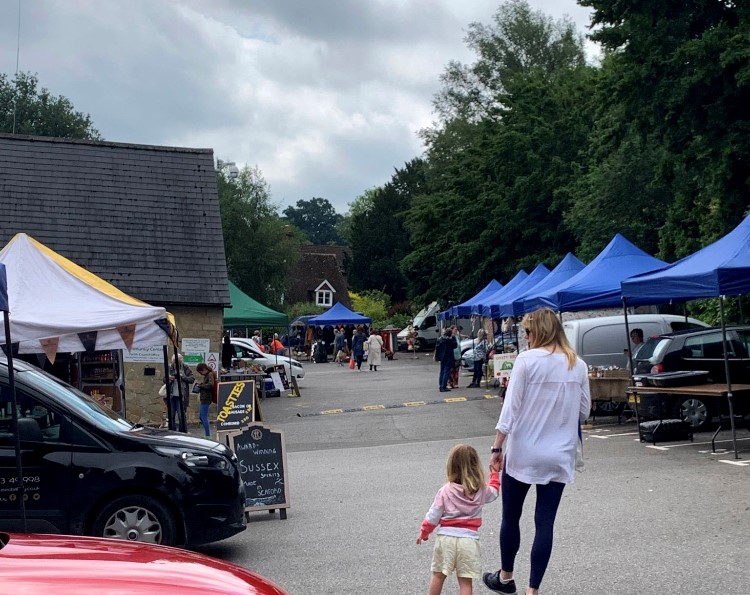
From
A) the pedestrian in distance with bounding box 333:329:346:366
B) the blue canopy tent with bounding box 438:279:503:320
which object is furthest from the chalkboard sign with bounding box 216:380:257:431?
the pedestrian in distance with bounding box 333:329:346:366

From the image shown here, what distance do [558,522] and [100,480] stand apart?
4151mm

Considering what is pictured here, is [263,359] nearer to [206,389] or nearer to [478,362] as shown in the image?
[478,362]

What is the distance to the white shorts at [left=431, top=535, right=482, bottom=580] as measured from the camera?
6.32m

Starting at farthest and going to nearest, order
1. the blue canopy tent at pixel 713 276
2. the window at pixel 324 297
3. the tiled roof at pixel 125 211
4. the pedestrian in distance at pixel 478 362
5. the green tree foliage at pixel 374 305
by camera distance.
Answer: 1. the window at pixel 324 297
2. the green tree foliage at pixel 374 305
3. the pedestrian in distance at pixel 478 362
4. the tiled roof at pixel 125 211
5. the blue canopy tent at pixel 713 276

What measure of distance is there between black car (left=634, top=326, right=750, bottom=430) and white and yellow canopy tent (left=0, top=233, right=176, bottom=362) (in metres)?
8.26

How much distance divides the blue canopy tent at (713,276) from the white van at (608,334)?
19.2ft

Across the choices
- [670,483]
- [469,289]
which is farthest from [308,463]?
[469,289]

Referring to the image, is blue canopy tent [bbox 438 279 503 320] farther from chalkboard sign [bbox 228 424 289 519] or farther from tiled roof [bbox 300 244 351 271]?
tiled roof [bbox 300 244 351 271]

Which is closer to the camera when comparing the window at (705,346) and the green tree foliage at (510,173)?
the window at (705,346)

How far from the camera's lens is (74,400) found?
8.95 m

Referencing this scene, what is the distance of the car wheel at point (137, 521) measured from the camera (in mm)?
8445

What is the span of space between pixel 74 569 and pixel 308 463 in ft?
40.1

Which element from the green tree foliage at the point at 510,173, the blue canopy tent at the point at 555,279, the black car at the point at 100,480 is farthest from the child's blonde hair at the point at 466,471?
the green tree foliage at the point at 510,173

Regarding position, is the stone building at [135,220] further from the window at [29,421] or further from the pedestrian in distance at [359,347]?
the pedestrian in distance at [359,347]
